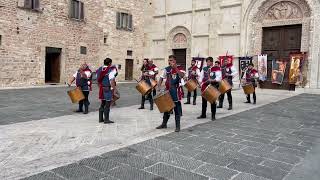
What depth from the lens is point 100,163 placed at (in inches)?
184

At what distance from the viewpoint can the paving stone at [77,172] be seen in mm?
4125

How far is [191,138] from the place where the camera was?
21.1 ft

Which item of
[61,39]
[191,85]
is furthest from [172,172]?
[61,39]

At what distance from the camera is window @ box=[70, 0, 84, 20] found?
20.9 metres

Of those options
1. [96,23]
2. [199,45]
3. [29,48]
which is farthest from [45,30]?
[199,45]

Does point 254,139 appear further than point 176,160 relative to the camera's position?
Yes

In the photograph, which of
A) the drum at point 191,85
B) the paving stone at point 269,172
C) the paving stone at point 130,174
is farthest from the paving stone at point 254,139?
the drum at point 191,85

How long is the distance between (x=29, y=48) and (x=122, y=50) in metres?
7.55

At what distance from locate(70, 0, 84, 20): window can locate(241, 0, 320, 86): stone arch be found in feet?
34.9

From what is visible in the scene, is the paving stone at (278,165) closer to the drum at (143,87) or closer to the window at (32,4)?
the drum at (143,87)

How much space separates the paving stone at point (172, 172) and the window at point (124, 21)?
20737mm

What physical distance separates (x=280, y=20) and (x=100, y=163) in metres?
17.1

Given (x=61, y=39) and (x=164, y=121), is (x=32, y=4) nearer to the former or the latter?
(x=61, y=39)

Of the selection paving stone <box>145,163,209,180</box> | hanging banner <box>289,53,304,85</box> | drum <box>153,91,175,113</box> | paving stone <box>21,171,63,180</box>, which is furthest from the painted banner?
paving stone <box>21,171,63,180</box>
